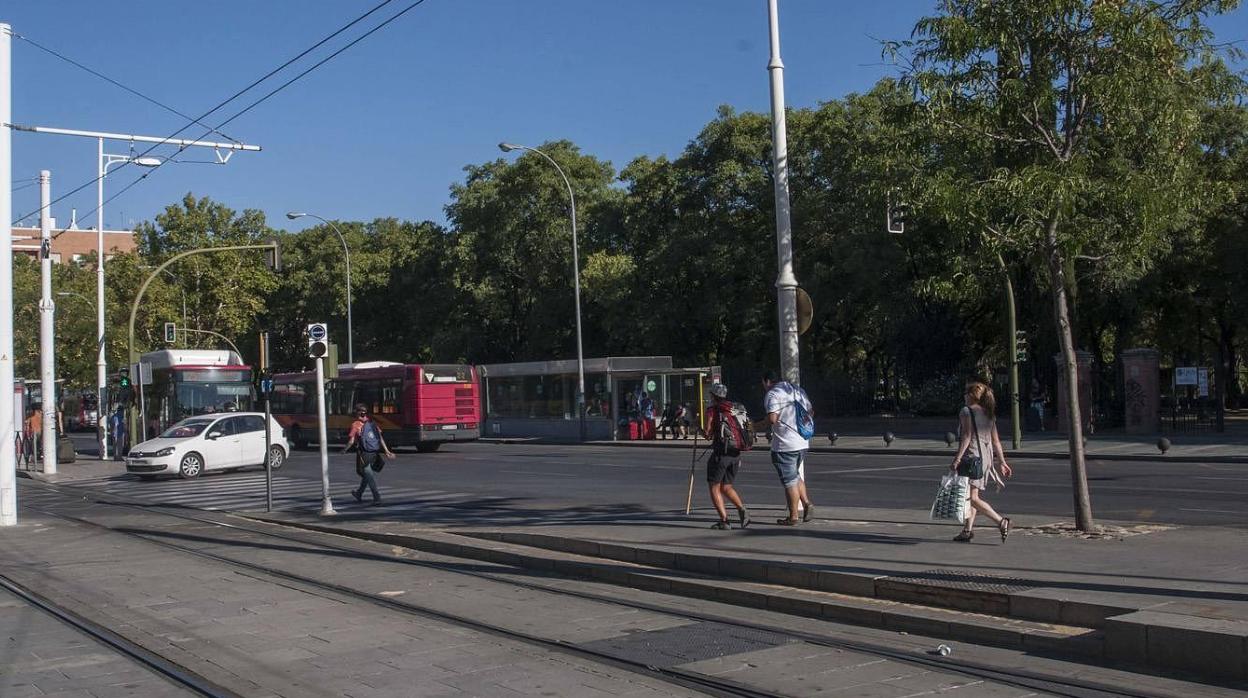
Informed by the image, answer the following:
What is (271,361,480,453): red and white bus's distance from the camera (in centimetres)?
3694

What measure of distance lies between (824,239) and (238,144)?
23725 mm

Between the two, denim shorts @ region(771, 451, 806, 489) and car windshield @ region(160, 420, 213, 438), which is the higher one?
car windshield @ region(160, 420, 213, 438)

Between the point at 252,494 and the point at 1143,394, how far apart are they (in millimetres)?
24035

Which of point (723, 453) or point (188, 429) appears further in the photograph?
point (188, 429)

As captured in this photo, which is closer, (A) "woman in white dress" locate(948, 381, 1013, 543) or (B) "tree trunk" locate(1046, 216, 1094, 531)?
(A) "woman in white dress" locate(948, 381, 1013, 543)

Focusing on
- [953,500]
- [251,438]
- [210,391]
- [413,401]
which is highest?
[210,391]

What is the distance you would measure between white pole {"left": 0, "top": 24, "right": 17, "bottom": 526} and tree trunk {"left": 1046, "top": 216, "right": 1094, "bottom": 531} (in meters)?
14.7

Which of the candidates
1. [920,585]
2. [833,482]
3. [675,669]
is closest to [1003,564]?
[920,585]

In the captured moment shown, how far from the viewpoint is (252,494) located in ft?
75.4

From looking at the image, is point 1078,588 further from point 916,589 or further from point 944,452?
point 944,452

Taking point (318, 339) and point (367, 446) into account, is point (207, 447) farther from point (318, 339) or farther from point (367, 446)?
point (318, 339)

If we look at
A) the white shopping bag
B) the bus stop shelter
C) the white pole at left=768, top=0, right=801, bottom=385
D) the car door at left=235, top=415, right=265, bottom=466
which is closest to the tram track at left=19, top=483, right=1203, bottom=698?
the white shopping bag

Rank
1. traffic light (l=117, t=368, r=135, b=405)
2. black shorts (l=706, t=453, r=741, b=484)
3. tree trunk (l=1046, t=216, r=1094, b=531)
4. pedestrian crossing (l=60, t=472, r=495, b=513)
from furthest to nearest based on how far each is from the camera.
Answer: traffic light (l=117, t=368, r=135, b=405), pedestrian crossing (l=60, t=472, r=495, b=513), black shorts (l=706, t=453, r=741, b=484), tree trunk (l=1046, t=216, r=1094, b=531)

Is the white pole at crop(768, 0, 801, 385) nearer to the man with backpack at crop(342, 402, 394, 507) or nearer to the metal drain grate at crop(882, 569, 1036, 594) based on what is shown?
the metal drain grate at crop(882, 569, 1036, 594)
